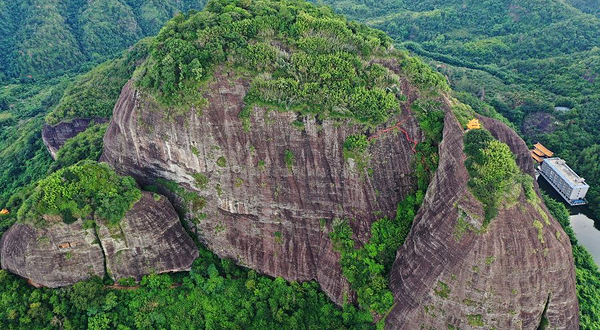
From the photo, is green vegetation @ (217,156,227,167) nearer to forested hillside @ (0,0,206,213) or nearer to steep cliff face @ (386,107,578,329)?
steep cliff face @ (386,107,578,329)

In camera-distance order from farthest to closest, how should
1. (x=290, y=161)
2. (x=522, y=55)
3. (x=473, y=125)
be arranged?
(x=522, y=55) → (x=290, y=161) → (x=473, y=125)

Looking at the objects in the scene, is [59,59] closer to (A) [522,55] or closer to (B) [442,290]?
(A) [522,55]

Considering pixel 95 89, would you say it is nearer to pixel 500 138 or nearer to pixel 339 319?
pixel 339 319

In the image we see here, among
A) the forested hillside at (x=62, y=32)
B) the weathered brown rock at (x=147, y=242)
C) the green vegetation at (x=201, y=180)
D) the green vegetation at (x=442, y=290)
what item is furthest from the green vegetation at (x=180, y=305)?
the forested hillside at (x=62, y=32)

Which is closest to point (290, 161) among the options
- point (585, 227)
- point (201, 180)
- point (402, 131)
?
point (201, 180)

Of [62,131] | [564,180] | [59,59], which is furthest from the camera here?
[59,59]

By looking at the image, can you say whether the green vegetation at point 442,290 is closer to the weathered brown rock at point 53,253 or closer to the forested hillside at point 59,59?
the weathered brown rock at point 53,253
